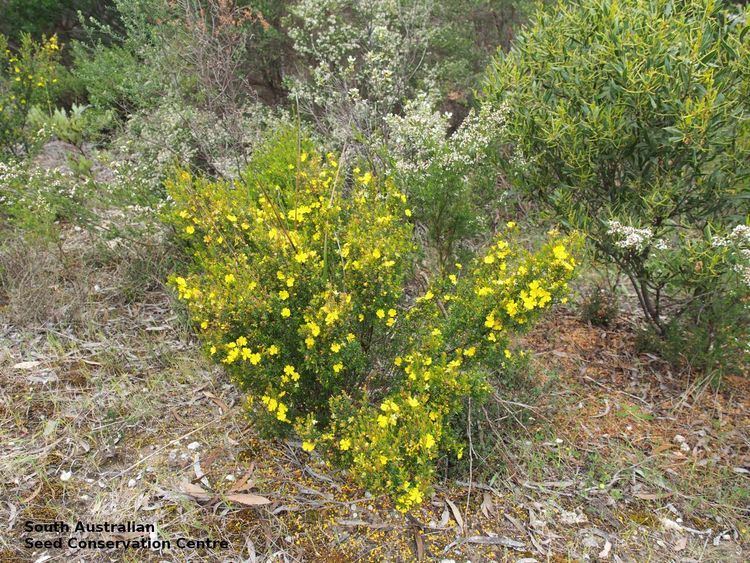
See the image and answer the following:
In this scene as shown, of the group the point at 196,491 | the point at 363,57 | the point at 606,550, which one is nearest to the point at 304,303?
the point at 196,491

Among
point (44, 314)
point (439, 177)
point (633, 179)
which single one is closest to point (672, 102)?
point (633, 179)

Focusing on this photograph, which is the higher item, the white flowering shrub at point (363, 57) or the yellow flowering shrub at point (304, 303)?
the white flowering shrub at point (363, 57)

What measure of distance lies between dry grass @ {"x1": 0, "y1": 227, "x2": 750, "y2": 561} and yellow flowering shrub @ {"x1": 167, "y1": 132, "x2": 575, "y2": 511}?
304mm

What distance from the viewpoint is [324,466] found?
2635 millimetres

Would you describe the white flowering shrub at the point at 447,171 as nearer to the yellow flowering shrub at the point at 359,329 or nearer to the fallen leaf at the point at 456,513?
the yellow flowering shrub at the point at 359,329

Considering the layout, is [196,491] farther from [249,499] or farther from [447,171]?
[447,171]

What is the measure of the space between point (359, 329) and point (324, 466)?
66cm

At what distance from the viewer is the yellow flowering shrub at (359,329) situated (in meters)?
2.18

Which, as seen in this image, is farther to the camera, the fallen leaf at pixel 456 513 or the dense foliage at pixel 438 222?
the fallen leaf at pixel 456 513

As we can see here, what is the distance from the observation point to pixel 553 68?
3078 millimetres

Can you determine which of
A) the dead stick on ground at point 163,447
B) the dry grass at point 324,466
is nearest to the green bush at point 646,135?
the dry grass at point 324,466

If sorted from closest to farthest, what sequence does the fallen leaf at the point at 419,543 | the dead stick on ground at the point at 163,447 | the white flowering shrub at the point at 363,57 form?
1. the fallen leaf at the point at 419,543
2. the dead stick on ground at the point at 163,447
3. the white flowering shrub at the point at 363,57

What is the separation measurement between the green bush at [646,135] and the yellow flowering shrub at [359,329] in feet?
2.80

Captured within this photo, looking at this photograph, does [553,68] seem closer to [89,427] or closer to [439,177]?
[439,177]
